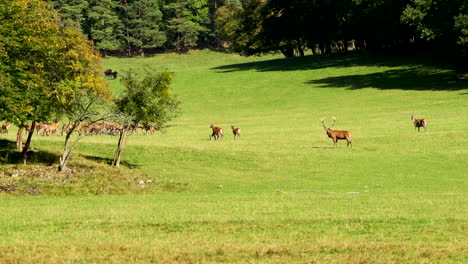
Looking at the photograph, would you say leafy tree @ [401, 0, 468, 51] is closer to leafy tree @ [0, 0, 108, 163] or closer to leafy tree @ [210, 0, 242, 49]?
leafy tree @ [0, 0, 108, 163]

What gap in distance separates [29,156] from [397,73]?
60.7 meters

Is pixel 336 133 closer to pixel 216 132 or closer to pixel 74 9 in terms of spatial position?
pixel 216 132

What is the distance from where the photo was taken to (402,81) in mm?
82875

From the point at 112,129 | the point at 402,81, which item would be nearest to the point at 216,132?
the point at 112,129

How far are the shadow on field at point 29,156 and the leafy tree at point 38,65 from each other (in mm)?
1481

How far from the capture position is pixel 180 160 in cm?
4169

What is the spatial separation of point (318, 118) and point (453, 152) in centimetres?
2383

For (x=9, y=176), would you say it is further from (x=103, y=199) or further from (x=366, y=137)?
(x=366, y=137)

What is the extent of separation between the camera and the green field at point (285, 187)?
47.1 ft

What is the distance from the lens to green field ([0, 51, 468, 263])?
566 inches

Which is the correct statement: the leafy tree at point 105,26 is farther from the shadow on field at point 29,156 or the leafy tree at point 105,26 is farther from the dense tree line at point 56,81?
the dense tree line at point 56,81

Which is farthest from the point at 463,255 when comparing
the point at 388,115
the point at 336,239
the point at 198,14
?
the point at 198,14

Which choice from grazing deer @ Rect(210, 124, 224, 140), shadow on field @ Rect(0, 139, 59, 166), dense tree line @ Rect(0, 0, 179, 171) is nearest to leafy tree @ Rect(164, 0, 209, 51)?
grazing deer @ Rect(210, 124, 224, 140)

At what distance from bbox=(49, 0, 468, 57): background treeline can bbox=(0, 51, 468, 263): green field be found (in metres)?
7.34
